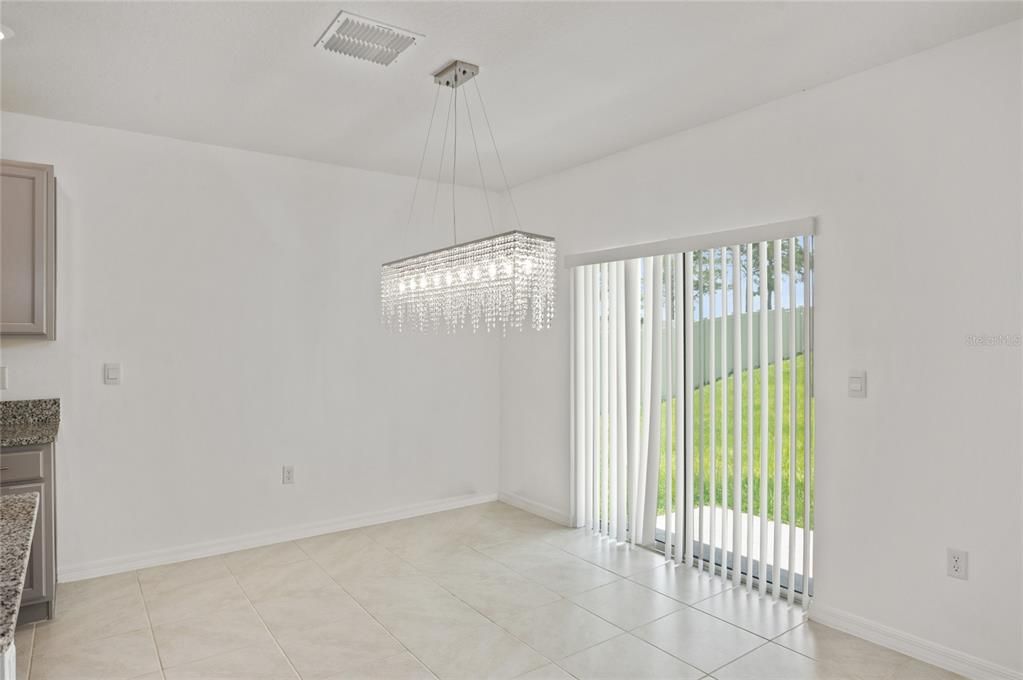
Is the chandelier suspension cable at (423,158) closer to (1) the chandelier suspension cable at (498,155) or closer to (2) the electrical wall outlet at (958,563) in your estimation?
(1) the chandelier suspension cable at (498,155)

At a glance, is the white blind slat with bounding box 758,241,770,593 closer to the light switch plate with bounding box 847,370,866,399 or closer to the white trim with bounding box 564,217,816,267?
the white trim with bounding box 564,217,816,267

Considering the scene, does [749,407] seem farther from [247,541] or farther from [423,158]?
[247,541]

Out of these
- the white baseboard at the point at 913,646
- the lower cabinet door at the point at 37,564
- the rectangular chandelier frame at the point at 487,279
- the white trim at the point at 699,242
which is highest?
the white trim at the point at 699,242

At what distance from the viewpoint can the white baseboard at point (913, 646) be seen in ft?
8.02

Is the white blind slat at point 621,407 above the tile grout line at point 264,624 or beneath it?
above

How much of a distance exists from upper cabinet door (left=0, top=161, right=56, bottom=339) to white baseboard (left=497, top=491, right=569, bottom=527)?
3.23m

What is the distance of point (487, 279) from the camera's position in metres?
2.76

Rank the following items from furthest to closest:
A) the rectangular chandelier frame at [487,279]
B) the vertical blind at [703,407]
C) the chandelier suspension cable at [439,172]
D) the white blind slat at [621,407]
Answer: the white blind slat at [621,407] → the chandelier suspension cable at [439,172] → the vertical blind at [703,407] → the rectangular chandelier frame at [487,279]

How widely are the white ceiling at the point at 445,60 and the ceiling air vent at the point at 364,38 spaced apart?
0.18ft

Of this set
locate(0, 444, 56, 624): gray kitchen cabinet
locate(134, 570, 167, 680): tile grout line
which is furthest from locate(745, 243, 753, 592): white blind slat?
locate(0, 444, 56, 624): gray kitchen cabinet

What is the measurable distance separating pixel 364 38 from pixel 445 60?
358 millimetres

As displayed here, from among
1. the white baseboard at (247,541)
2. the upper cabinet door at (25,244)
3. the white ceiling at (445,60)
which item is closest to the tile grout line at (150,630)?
the white baseboard at (247,541)

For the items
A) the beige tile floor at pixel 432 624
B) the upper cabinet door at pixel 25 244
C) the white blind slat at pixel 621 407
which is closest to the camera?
the beige tile floor at pixel 432 624

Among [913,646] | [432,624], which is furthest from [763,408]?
[432,624]
